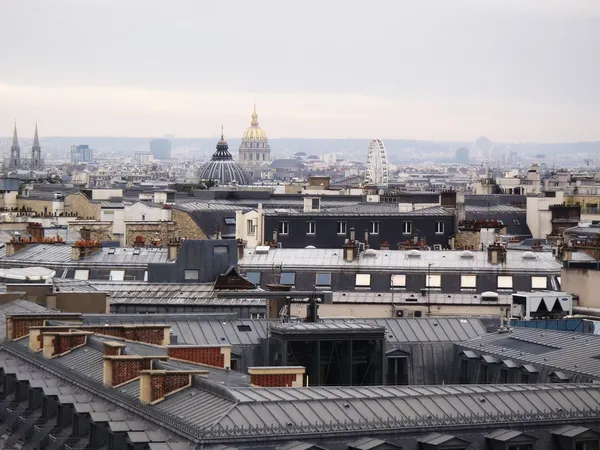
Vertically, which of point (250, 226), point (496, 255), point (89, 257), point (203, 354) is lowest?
point (250, 226)

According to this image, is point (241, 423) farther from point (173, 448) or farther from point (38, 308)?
point (38, 308)

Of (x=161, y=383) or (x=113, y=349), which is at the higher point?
(x=161, y=383)

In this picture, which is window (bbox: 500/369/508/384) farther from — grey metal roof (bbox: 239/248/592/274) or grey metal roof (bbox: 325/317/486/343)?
grey metal roof (bbox: 239/248/592/274)

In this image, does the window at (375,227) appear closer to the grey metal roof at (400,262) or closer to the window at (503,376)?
the grey metal roof at (400,262)

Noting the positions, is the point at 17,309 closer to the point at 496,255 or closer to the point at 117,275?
the point at 117,275

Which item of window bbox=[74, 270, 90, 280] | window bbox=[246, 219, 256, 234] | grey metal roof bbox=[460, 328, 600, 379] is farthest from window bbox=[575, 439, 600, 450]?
window bbox=[246, 219, 256, 234]

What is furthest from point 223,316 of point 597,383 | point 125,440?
point 125,440

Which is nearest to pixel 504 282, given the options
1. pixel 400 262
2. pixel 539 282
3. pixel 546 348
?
pixel 539 282

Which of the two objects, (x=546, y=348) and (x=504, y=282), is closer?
(x=546, y=348)
